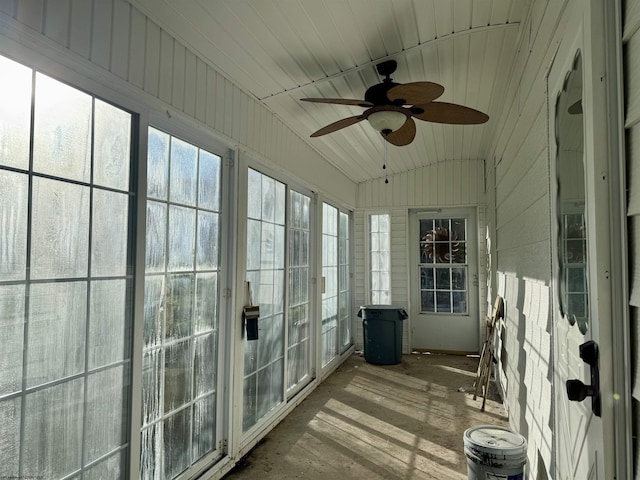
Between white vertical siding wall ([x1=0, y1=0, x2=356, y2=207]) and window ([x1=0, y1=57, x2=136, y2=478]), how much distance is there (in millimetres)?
158

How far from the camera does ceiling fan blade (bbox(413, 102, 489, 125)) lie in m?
2.42

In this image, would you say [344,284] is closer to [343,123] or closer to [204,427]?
[343,123]

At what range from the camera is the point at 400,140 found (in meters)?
3.11

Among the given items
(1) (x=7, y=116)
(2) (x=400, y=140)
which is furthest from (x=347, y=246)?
(1) (x=7, y=116)

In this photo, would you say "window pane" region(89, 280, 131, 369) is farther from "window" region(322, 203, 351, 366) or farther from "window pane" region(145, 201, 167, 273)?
"window" region(322, 203, 351, 366)

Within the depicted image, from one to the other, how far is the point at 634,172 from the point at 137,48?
203 centimetres

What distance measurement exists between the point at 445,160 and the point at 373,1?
3.97 meters

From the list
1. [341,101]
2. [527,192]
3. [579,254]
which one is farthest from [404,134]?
[579,254]

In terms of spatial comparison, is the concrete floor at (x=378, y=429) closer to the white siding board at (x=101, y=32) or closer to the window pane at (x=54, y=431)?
the window pane at (x=54, y=431)

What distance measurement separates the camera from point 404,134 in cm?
301

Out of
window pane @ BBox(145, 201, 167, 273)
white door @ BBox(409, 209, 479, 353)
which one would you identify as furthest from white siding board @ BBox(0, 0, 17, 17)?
white door @ BBox(409, 209, 479, 353)

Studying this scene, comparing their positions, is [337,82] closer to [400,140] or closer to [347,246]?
[400,140]

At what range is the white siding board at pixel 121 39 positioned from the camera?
5.90 feet

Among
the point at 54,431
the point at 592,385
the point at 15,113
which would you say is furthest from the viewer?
the point at 54,431
